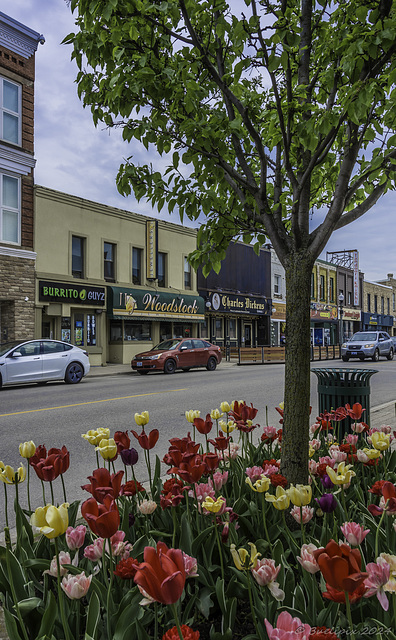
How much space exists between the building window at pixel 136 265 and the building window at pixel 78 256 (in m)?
3.47

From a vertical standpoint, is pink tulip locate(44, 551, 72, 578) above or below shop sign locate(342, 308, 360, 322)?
below

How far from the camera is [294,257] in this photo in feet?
10.3

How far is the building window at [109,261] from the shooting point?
23859 millimetres

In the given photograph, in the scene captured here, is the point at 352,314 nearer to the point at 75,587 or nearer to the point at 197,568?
the point at 197,568

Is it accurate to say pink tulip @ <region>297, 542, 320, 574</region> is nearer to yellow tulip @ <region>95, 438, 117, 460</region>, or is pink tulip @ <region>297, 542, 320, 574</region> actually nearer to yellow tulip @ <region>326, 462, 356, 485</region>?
yellow tulip @ <region>326, 462, 356, 485</region>

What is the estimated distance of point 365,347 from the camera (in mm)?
28172

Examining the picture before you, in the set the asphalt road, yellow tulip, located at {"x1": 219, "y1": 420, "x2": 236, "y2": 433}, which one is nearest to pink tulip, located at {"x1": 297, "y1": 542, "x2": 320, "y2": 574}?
yellow tulip, located at {"x1": 219, "y1": 420, "x2": 236, "y2": 433}

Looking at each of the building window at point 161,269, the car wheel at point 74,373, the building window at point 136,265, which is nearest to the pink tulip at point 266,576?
the car wheel at point 74,373

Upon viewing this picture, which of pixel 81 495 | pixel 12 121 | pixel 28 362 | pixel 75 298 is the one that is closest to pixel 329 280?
pixel 75 298

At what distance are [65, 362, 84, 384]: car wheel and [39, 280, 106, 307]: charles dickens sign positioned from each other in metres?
5.61

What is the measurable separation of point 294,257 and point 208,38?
165 centimetres

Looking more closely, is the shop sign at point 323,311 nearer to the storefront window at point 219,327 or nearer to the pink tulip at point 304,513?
the storefront window at point 219,327

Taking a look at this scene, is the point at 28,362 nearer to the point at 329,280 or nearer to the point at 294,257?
the point at 294,257

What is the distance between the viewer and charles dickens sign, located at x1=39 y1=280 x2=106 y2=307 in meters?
20.1
